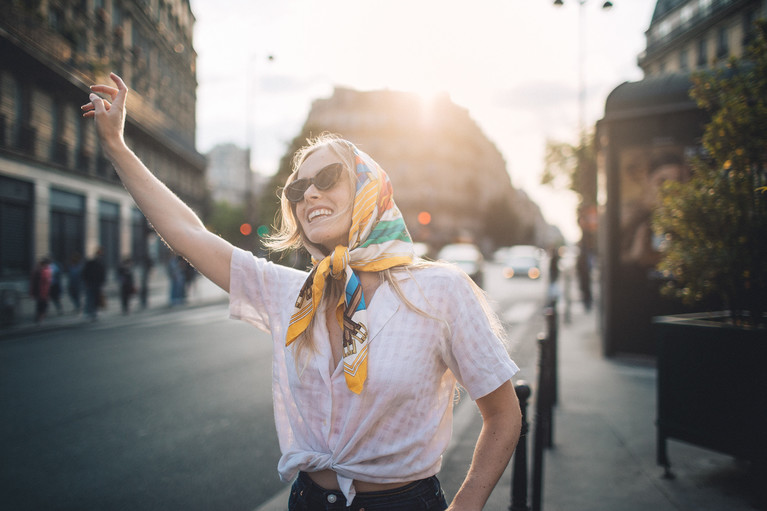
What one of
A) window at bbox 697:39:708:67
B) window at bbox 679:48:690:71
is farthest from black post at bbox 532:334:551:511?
window at bbox 679:48:690:71

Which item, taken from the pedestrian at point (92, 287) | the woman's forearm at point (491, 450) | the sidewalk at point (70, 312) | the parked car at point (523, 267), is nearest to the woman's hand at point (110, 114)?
the woman's forearm at point (491, 450)

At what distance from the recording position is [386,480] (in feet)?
4.79

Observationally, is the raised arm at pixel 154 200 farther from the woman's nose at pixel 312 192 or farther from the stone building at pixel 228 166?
the stone building at pixel 228 166

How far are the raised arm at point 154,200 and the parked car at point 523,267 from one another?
2986cm

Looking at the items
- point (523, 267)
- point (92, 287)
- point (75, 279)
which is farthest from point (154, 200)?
point (523, 267)

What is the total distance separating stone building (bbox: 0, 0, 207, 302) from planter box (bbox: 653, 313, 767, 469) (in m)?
4.24

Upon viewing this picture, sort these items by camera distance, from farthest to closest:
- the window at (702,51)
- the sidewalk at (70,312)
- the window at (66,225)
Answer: the window at (702,51)
the window at (66,225)
the sidewalk at (70,312)

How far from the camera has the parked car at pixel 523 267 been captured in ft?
99.5

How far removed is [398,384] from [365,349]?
5.2 inches

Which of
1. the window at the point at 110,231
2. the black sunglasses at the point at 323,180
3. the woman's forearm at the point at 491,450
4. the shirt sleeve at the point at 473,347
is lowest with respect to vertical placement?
the woman's forearm at the point at 491,450

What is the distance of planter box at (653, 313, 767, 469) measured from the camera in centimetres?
363

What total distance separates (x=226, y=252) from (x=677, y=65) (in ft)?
166

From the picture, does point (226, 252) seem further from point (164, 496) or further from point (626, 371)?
point (626, 371)

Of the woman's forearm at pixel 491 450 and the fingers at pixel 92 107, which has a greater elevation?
the fingers at pixel 92 107
